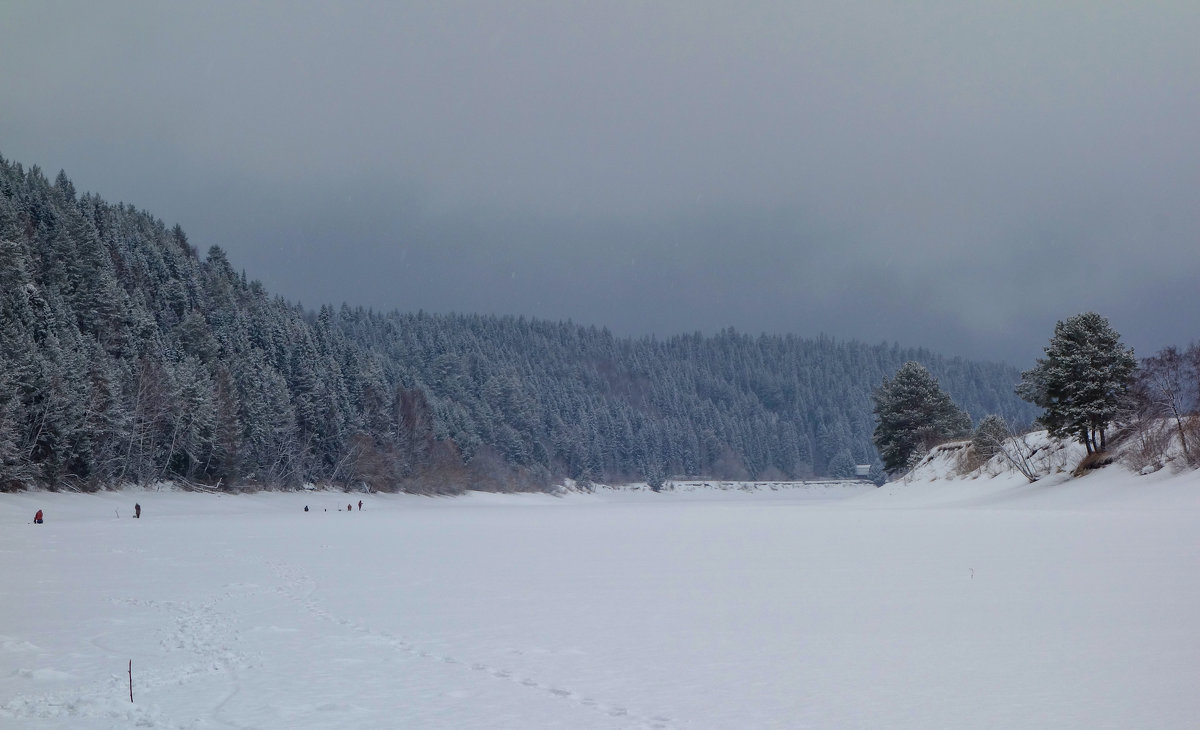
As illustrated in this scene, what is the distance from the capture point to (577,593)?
17391 mm

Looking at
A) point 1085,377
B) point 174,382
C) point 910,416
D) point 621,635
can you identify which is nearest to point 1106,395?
point 1085,377

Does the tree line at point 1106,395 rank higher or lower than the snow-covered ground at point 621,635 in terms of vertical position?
higher

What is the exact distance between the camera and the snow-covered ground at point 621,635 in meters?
8.84

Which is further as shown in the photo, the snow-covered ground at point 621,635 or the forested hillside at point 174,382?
the forested hillside at point 174,382

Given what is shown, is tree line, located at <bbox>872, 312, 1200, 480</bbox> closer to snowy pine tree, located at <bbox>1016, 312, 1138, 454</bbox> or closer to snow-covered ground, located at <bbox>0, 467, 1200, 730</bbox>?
snowy pine tree, located at <bbox>1016, 312, 1138, 454</bbox>

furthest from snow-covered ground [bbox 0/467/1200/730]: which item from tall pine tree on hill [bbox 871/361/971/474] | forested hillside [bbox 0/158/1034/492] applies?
tall pine tree on hill [bbox 871/361/971/474]

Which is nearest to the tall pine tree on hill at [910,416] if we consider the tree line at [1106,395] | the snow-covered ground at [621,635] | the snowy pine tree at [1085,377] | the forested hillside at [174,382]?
the tree line at [1106,395]

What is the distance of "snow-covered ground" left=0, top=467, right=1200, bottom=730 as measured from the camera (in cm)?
884

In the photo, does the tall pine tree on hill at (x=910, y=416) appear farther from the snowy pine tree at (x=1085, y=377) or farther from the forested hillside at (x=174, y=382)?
the forested hillside at (x=174, y=382)

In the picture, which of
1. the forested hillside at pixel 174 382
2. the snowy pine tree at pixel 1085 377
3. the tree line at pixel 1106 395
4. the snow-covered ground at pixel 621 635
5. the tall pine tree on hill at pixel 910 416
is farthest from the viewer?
the tall pine tree on hill at pixel 910 416

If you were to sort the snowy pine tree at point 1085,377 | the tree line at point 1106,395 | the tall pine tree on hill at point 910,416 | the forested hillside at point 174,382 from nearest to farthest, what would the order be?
1. the tree line at point 1106,395
2. the snowy pine tree at point 1085,377
3. the forested hillside at point 174,382
4. the tall pine tree on hill at point 910,416

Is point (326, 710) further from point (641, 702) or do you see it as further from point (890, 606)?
point (890, 606)

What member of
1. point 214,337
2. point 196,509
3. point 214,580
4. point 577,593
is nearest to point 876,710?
point 577,593

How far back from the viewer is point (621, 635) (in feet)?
42.3
